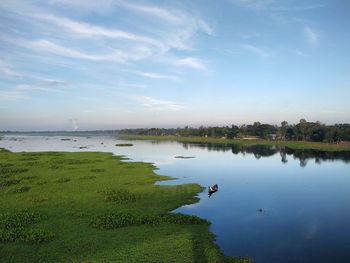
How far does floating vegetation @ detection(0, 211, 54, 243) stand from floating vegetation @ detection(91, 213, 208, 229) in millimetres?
3204

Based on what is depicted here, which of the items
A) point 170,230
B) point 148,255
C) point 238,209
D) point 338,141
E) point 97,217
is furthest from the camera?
point 338,141

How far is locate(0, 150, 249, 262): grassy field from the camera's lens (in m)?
15.6

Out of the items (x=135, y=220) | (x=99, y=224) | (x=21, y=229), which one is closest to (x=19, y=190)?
(x=21, y=229)

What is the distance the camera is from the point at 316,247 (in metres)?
18.0

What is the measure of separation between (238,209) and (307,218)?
5267 mm

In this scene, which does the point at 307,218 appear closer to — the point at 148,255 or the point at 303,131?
the point at 148,255

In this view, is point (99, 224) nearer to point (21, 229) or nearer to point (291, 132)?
point (21, 229)

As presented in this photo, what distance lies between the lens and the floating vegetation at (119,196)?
26.2 meters

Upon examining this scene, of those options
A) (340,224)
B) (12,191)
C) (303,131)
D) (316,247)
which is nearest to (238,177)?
(340,224)

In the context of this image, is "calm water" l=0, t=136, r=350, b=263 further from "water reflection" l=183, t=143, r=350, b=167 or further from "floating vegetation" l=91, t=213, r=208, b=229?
"water reflection" l=183, t=143, r=350, b=167

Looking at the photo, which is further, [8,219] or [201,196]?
[201,196]

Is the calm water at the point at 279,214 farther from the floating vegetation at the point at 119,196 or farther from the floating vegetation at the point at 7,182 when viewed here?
the floating vegetation at the point at 7,182

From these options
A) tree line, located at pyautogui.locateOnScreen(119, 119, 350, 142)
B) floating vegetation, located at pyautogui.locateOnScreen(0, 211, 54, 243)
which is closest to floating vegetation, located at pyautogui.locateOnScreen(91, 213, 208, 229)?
floating vegetation, located at pyautogui.locateOnScreen(0, 211, 54, 243)

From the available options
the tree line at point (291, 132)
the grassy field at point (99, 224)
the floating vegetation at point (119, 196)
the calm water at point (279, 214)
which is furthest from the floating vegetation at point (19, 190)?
the tree line at point (291, 132)
